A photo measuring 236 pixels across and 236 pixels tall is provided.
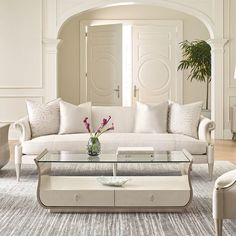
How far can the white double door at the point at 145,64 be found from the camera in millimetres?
10836

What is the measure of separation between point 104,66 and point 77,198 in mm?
7152

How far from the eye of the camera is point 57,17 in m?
9.13

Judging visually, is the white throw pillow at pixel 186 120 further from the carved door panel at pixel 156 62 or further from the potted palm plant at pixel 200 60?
the carved door panel at pixel 156 62

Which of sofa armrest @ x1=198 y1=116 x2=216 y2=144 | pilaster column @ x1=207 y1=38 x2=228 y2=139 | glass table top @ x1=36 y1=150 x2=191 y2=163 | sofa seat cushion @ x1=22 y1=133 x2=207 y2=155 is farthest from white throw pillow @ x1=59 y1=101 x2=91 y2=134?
pilaster column @ x1=207 y1=38 x2=228 y2=139

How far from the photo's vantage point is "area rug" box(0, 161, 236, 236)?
3396 millimetres

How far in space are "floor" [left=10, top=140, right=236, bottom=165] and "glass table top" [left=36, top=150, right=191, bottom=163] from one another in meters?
2.49

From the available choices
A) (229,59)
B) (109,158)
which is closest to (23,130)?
(109,158)

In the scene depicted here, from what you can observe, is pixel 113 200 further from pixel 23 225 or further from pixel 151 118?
pixel 151 118

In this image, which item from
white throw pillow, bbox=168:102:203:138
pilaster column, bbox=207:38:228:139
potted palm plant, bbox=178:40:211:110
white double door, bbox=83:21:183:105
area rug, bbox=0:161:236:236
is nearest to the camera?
area rug, bbox=0:161:236:236

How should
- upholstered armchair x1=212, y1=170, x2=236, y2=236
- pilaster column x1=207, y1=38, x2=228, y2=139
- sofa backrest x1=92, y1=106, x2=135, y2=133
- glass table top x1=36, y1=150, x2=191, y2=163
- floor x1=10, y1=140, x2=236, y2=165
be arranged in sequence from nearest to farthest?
upholstered armchair x1=212, y1=170, x2=236, y2=236 → glass table top x1=36, y1=150, x2=191, y2=163 → sofa backrest x1=92, y1=106, x2=135, y2=133 → floor x1=10, y1=140, x2=236, y2=165 → pilaster column x1=207, y1=38, x2=228, y2=139

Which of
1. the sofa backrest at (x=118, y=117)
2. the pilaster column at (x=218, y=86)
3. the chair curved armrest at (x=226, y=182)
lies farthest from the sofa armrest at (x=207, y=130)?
the pilaster column at (x=218, y=86)

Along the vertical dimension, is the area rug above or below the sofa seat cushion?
below

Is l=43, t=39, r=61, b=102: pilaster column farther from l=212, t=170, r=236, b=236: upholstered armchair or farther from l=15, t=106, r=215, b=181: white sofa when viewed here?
l=212, t=170, r=236, b=236: upholstered armchair

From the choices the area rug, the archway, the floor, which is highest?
the archway
